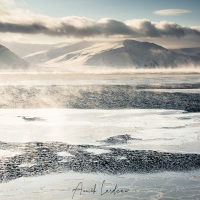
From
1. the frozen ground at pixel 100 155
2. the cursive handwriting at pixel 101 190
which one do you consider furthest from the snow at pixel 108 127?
the cursive handwriting at pixel 101 190

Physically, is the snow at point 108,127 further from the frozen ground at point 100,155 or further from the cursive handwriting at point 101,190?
the cursive handwriting at point 101,190

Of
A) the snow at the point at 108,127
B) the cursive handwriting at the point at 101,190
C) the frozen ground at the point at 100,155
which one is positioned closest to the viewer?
the cursive handwriting at the point at 101,190

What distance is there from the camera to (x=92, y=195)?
13703 mm

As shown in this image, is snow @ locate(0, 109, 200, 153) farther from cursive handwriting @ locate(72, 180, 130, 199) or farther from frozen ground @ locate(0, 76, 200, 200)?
cursive handwriting @ locate(72, 180, 130, 199)

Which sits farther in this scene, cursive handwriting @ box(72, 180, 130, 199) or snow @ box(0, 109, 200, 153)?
snow @ box(0, 109, 200, 153)

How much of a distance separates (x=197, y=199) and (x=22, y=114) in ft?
78.7

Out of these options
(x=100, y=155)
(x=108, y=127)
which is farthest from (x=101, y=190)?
(x=108, y=127)

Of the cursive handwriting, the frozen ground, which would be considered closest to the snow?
the frozen ground

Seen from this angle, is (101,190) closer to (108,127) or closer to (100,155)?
(100,155)

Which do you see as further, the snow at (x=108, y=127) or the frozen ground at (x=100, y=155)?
the snow at (x=108, y=127)

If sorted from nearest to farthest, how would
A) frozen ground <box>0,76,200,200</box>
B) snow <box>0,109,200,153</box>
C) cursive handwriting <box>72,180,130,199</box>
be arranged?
cursive handwriting <box>72,180,130,199</box> → frozen ground <box>0,76,200,200</box> → snow <box>0,109,200,153</box>

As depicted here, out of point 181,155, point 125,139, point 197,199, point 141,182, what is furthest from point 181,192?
point 125,139

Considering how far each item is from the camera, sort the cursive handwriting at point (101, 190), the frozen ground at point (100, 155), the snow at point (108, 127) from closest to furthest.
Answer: the cursive handwriting at point (101, 190)
the frozen ground at point (100, 155)
the snow at point (108, 127)

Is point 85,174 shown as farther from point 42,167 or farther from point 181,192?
point 181,192
